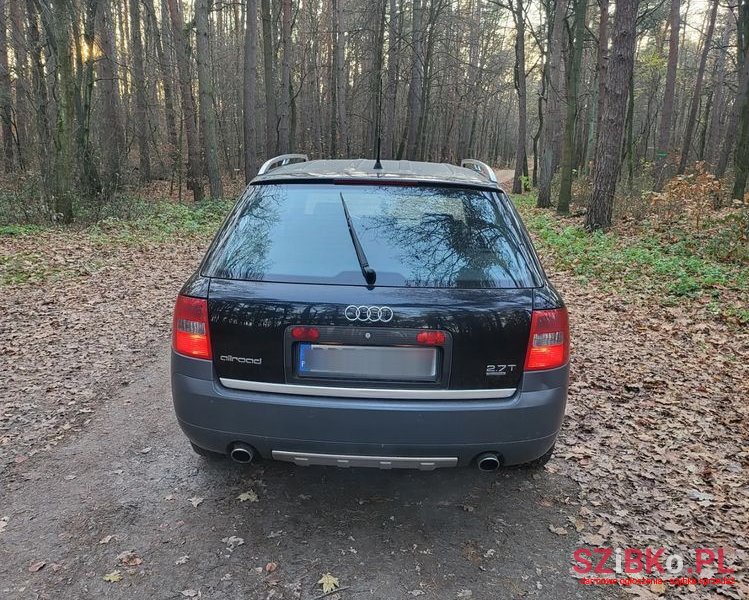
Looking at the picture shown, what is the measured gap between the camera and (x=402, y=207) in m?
2.94

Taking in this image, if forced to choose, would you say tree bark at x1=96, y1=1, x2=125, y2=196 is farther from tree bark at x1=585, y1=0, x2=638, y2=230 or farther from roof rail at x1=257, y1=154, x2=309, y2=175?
tree bark at x1=585, y1=0, x2=638, y2=230

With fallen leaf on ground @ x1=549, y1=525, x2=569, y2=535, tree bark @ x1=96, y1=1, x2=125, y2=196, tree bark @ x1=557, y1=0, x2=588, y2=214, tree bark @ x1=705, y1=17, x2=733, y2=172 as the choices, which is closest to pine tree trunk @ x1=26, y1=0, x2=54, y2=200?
tree bark @ x1=96, y1=1, x2=125, y2=196

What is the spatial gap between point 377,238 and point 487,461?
4.16ft

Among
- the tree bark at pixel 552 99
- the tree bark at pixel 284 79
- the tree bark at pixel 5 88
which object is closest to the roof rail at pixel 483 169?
the tree bark at pixel 5 88

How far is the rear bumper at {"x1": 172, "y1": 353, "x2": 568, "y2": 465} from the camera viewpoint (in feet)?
8.30

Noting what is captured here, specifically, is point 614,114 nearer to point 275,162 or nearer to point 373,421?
point 275,162

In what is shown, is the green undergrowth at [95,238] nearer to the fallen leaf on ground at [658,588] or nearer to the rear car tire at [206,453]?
the rear car tire at [206,453]

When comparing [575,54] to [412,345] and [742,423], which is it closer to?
[742,423]

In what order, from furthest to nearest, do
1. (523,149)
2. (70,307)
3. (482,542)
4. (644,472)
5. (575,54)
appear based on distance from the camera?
(523,149)
(575,54)
(70,307)
(644,472)
(482,542)

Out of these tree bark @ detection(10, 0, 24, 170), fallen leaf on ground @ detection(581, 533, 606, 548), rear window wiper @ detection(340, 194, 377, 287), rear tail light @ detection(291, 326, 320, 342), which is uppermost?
tree bark @ detection(10, 0, 24, 170)

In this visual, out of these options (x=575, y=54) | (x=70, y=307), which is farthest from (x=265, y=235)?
(x=575, y=54)

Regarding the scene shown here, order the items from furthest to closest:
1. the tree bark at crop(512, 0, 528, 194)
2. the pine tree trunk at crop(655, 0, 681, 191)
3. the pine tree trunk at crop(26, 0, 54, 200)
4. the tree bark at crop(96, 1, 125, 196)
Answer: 1. the tree bark at crop(512, 0, 528, 194)
2. the pine tree trunk at crop(655, 0, 681, 191)
3. the tree bark at crop(96, 1, 125, 196)
4. the pine tree trunk at crop(26, 0, 54, 200)

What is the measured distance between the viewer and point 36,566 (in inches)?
103

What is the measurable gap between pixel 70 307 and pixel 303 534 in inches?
218
